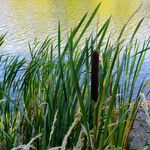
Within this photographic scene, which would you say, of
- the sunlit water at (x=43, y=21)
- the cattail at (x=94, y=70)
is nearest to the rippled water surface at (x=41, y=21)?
the sunlit water at (x=43, y=21)

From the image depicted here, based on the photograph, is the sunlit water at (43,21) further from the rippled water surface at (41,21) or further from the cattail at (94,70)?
the cattail at (94,70)

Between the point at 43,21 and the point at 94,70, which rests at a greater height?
the point at 43,21

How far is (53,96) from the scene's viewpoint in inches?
66.3

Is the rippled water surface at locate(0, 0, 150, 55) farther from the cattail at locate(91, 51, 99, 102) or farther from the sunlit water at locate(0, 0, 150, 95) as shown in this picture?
the cattail at locate(91, 51, 99, 102)

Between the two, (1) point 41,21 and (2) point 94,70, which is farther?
Result: (1) point 41,21

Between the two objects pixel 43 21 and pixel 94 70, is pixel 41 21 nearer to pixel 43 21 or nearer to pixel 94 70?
pixel 43 21

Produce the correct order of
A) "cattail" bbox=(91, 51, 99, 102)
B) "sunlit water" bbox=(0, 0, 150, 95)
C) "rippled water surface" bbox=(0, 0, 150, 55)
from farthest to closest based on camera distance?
1. "rippled water surface" bbox=(0, 0, 150, 55)
2. "sunlit water" bbox=(0, 0, 150, 95)
3. "cattail" bbox=(91, 51, 99, 102)

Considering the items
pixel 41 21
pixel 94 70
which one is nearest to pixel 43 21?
pixel 41 21

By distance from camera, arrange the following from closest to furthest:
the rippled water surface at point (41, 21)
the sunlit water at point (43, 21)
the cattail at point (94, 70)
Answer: the cattail at point (94, 70) → the sunlit water at point (43, 21) → the rippled water surface at point (41, 21)

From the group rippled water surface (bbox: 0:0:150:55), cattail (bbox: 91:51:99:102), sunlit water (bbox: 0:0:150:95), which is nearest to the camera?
cattail (bbox: 91:51:99:102)

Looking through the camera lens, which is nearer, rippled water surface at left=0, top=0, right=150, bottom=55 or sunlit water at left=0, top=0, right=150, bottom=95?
sunlit water at left=0, top=0, right=150, bottom=95

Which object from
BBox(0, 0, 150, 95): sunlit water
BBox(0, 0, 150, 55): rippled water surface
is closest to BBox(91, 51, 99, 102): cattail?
BBox(0, 0, 150, 95): sunlit water

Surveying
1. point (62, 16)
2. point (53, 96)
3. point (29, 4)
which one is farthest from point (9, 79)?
point (29, 4)

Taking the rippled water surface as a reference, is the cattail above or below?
below
